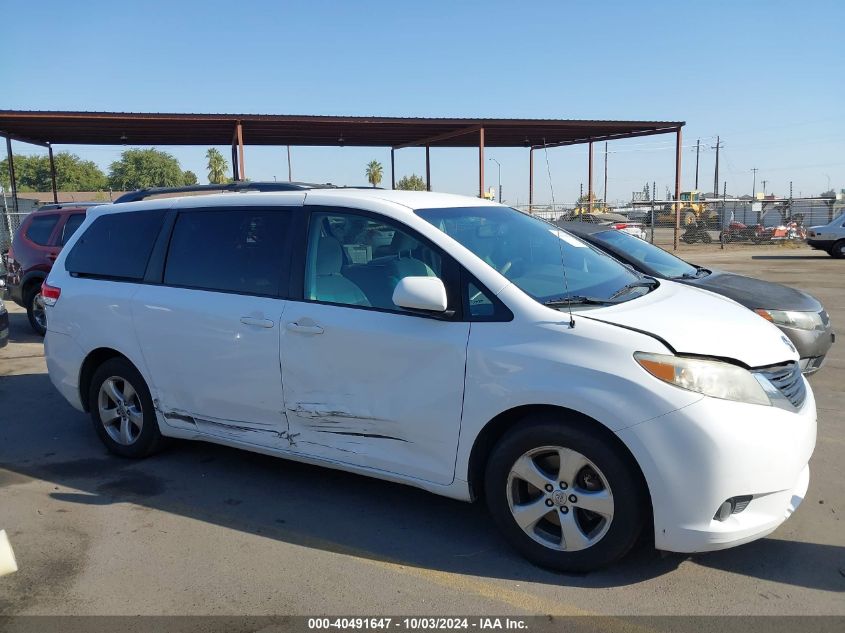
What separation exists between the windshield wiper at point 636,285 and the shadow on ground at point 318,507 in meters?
1.35

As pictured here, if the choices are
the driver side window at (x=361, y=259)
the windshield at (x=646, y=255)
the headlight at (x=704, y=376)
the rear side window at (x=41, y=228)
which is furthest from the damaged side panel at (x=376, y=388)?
the rear side window at (x=41, y=228)

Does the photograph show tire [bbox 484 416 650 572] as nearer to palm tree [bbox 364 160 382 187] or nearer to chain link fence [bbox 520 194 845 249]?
chain link fence [bbox 520 194 845 249]

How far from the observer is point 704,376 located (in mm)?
3166

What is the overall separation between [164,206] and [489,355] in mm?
2895

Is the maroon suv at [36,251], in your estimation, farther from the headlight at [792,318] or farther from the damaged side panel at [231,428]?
the headlight at [792,318]

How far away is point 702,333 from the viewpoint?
339 cm

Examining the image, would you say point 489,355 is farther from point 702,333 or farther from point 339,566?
point 339,566

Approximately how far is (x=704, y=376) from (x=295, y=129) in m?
21.6

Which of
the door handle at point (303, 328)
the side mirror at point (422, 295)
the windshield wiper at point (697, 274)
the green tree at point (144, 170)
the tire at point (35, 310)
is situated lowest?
the tire at point (35, 310)

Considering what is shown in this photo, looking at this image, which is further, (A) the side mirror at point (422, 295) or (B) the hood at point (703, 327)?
(A) the side mirror at point (422, 295)

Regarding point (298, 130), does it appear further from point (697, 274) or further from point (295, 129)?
point (697, 274)

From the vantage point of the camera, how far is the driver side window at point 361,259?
12.8 ft

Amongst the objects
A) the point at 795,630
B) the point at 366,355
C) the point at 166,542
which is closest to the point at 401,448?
the point at 366,355

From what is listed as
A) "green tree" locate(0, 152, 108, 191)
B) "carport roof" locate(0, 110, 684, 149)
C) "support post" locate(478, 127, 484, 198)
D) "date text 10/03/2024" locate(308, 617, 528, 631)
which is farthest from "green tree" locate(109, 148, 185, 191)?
"date text 10/03/2024" locate(308, 617, 528, 631)
